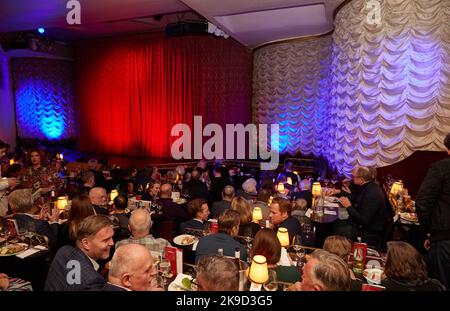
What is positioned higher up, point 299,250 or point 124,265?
point 124,265

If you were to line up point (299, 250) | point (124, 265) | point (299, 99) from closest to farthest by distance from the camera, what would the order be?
1. point (124, 265)
2. point (299, 250)
3. point (299, 99)

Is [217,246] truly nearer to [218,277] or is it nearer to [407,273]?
[218,277]

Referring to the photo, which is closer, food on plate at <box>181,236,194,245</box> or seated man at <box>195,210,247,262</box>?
seated man at <box>195,210,247,262</box>

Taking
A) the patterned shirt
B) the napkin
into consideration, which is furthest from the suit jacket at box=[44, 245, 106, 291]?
the napkin

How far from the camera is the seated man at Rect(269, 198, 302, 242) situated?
3459 millimetres

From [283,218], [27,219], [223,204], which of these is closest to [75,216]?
[27,219]

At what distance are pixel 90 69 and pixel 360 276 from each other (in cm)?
1519

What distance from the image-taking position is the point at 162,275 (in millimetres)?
2490

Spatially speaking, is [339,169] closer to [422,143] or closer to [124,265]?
[422,143]

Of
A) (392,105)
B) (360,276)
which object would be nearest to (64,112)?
(392,105)

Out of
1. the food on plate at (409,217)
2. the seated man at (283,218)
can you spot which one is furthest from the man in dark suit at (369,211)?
the seated man at (283,218)

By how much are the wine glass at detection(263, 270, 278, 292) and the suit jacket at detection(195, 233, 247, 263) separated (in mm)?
484

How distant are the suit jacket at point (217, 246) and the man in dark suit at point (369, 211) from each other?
197 centimetres

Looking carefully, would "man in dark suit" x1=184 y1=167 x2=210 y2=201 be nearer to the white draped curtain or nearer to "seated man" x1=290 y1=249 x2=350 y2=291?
the white draped curtain
